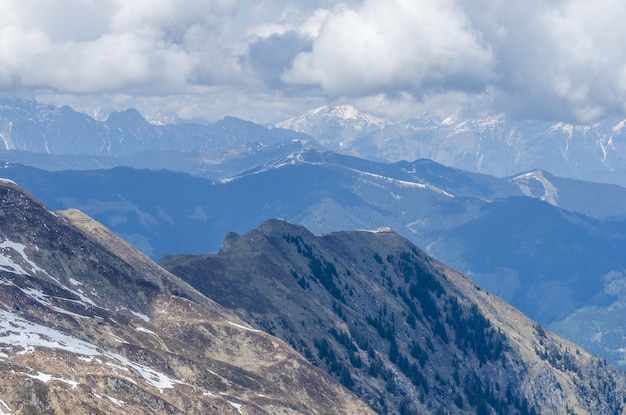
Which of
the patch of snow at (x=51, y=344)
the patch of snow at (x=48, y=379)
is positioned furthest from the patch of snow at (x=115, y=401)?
the patch of snow at (x=51, y=344)

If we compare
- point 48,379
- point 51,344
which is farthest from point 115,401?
point 51,344

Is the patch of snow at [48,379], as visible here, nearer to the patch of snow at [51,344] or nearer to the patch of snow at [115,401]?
the patch of snow at [115,401]

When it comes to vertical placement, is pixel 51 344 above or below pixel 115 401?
above

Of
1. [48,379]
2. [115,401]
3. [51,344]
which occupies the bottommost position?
[48,379]

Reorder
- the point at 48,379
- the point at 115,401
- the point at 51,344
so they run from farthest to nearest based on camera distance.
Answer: the point at 51,344
the point at 115,401
the point at 48,379

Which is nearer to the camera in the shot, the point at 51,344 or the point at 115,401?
the point at 115,401

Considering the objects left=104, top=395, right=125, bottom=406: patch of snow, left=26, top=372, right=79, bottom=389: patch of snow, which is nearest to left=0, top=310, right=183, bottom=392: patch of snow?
left=26, top=372, right=79, bottom=389: patch of snow

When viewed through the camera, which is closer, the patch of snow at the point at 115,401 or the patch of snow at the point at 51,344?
the patch of snow at the point at 115,401

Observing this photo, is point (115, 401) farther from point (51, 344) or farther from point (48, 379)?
point (51, 344)

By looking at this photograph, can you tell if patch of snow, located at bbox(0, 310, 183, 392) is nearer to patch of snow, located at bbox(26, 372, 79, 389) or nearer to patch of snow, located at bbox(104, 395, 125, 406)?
patch of snow, located at bbox(26, 372, 79, 389)

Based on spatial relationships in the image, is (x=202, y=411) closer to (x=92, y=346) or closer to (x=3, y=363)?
(x=92, y=346)

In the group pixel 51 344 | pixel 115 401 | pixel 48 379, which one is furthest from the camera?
pixel 51 344

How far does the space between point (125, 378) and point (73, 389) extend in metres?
14.3

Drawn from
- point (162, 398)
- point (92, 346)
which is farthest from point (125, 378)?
point (92, 346)
